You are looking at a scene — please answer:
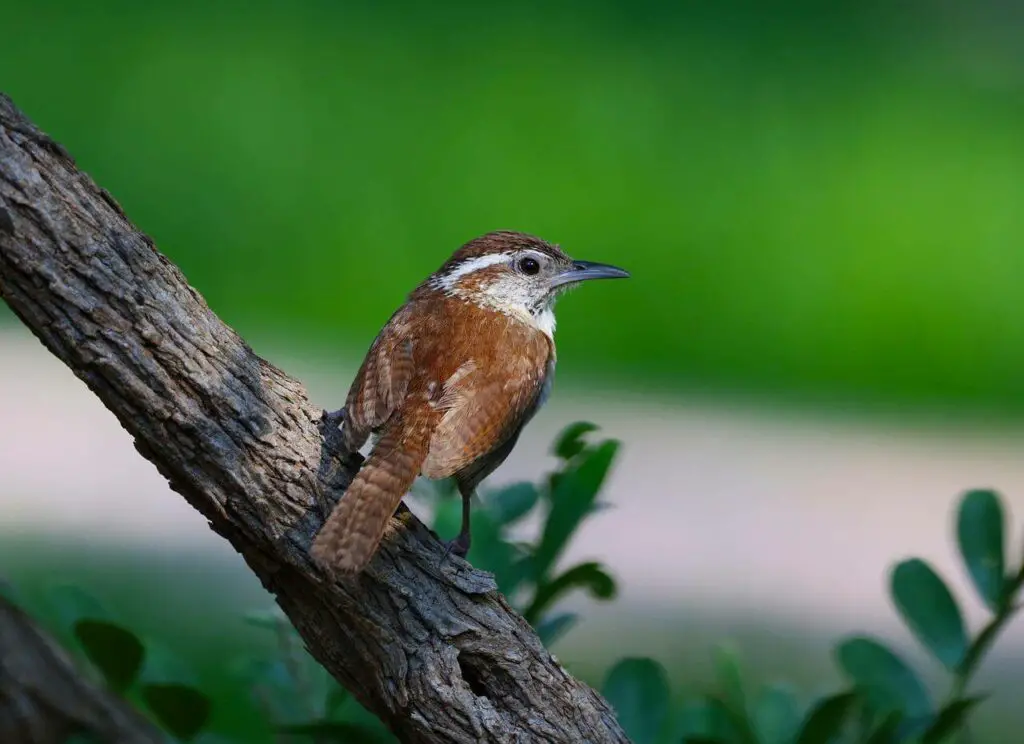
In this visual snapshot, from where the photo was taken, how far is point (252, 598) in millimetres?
6914

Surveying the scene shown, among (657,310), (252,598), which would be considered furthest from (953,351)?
(252,598)

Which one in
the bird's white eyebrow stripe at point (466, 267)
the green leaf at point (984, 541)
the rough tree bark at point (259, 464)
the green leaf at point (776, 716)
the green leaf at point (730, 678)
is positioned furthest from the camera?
the bird's white eyebrow stripe at point (466, 267)

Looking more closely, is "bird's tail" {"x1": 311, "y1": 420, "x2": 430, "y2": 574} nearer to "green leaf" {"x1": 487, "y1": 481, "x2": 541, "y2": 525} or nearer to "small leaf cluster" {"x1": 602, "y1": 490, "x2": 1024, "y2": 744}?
"green leaf" {"x1": 487, "y1": 481, "x2": 541, "y2": 525}

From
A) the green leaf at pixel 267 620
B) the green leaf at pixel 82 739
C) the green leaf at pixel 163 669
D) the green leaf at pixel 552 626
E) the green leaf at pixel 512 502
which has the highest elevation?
the green leaf at pixel 512 502

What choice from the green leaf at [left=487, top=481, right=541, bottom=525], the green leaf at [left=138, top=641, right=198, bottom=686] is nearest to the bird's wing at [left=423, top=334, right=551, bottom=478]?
the green leaf at [left=487, top=481, right=541, bottom=525]

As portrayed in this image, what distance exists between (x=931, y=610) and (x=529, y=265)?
1.59 metres

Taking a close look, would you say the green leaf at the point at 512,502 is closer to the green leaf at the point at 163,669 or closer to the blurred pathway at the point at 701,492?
the green leaf at the point at 163,669

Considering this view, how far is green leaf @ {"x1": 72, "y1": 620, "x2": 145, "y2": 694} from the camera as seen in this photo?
3.39m

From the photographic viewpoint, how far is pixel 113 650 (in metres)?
3.50

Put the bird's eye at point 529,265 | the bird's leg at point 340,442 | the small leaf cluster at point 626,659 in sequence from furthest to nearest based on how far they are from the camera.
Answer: the bird's eye at point 529,265 → the small leaf cluster at point 626,659 → the bird's leg at point 340,442

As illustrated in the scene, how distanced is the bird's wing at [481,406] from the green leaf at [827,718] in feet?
3.15

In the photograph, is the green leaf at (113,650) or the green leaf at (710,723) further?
the green leaf at (710,723)

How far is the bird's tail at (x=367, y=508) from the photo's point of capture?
2.90 metres

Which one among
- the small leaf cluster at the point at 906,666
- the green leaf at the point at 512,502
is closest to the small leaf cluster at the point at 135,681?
the green leaf at the point at 512,502
